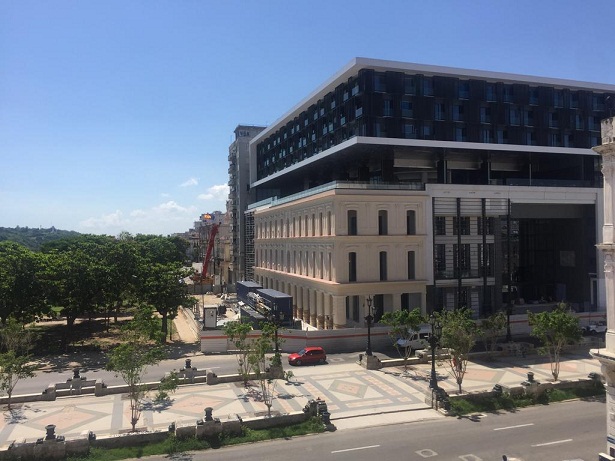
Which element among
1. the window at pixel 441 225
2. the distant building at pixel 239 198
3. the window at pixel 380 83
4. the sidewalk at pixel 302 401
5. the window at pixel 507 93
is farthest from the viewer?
the distant building at pixel 239 198

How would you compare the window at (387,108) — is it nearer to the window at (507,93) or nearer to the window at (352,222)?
the window at (352,222)

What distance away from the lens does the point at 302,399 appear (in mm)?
29562

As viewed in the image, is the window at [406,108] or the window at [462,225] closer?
the window at [462,225]

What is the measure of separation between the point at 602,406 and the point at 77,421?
94.3ft

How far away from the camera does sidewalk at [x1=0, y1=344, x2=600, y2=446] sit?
2555cm

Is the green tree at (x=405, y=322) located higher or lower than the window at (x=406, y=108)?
lower

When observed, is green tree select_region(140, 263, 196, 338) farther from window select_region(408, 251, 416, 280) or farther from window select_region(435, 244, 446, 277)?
window select_region(435, 244, 446, 277)

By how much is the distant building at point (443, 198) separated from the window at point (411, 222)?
143mm

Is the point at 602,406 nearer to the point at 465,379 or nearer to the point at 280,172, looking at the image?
the point at 465,379

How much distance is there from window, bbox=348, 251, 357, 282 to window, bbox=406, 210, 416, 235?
600 centimetres

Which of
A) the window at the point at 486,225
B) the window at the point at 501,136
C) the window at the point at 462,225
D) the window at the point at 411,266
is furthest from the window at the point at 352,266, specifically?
the window at the point at 501,136

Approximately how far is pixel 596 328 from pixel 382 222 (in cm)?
2414

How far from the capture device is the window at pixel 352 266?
46.4 m

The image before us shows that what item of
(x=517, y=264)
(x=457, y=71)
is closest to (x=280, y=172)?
(x=457, y=71)
